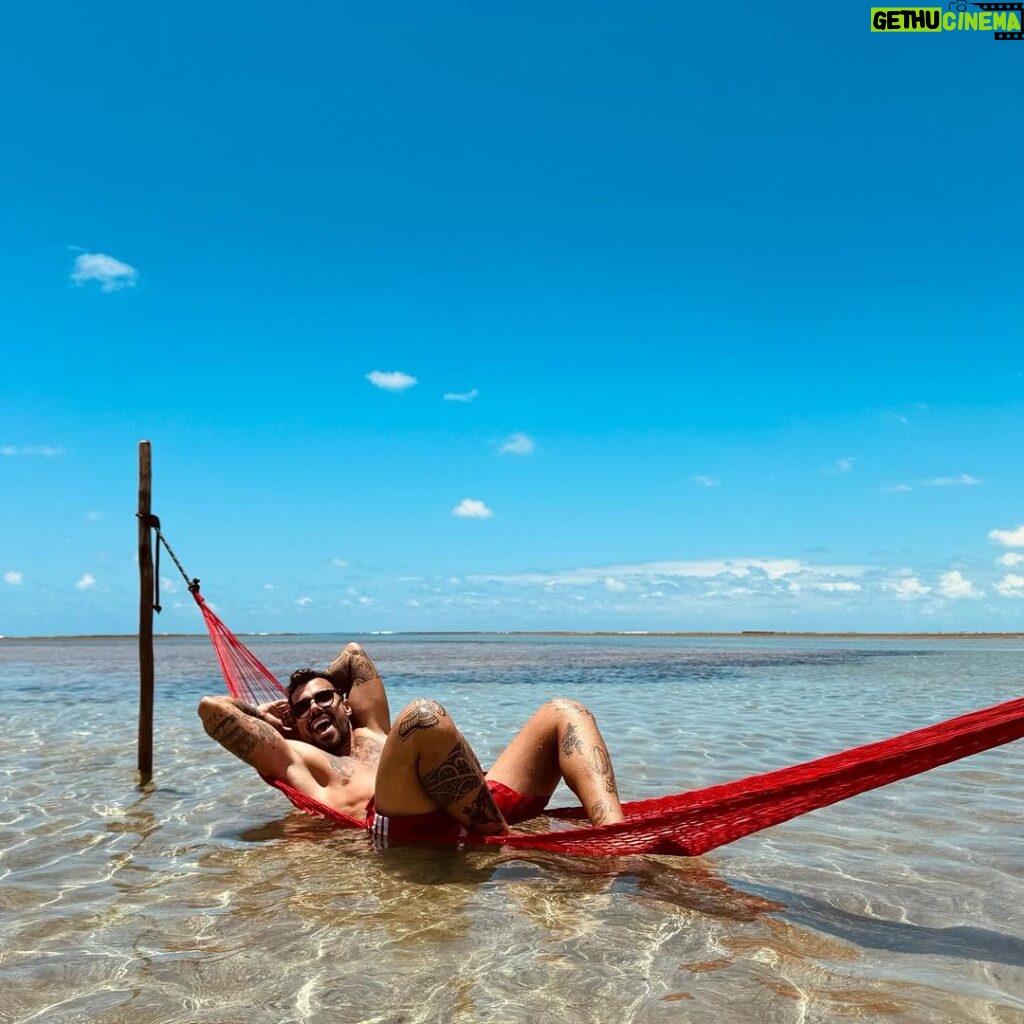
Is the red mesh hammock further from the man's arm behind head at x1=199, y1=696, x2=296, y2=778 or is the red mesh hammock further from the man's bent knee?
the man's arm behind head at x1=199, y1=696, x2=296, y2=778

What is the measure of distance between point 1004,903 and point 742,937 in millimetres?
1151

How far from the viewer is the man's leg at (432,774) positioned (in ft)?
11.7

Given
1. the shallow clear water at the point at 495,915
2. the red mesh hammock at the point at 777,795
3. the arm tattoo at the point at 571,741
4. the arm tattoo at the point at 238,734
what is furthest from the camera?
the arm tattoo at the point at 238,734

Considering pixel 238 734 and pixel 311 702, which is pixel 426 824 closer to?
pixel 238 734

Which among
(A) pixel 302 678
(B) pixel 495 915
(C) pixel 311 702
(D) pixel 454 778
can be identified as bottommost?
(B) pixel 495 915

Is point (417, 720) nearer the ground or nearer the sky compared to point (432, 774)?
nearer the sky

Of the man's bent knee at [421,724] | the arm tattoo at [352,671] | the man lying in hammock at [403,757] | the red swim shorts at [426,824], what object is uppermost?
the arm tattoo at [352,671]

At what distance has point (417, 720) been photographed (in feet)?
11.6

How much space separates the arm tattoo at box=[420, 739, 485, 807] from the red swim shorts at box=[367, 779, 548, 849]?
150mm

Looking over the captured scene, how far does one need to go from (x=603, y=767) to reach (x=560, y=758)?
234mm

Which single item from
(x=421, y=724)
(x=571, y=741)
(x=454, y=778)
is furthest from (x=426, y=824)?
(x=571, y=741)

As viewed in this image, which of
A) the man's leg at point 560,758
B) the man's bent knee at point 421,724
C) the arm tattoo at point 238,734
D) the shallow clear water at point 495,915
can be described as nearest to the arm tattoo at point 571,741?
the man's leg at point 560,758

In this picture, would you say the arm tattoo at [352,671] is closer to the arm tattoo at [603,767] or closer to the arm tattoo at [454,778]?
the arm tattoo at [454,778]

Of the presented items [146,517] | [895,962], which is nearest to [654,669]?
[146,517]
